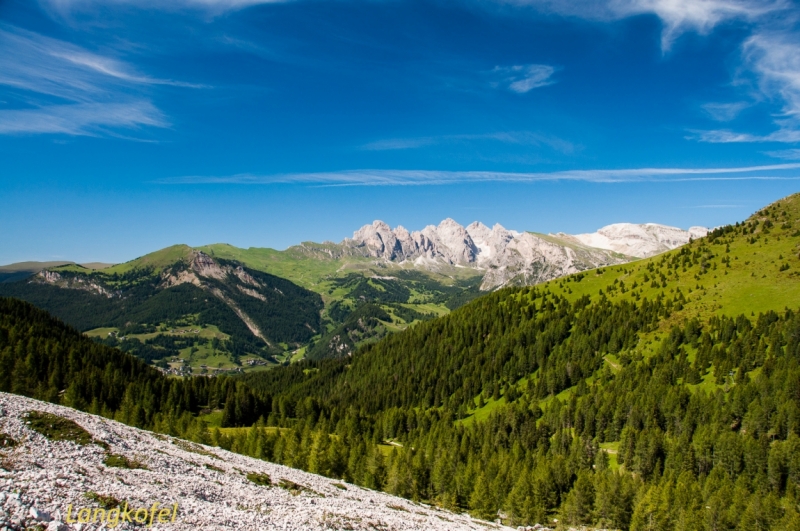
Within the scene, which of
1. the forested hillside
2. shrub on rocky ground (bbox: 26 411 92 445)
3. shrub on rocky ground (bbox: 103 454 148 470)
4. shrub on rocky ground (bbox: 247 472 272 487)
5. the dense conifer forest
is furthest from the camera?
the dense conifer forest

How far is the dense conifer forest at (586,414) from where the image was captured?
86875mm

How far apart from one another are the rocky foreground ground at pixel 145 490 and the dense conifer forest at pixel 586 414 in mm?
39077

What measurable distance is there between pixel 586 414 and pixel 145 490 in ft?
424

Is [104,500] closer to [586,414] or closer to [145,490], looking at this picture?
[145,490]

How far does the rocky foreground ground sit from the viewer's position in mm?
28191

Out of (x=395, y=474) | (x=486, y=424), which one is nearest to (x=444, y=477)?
(x=395, y=474)

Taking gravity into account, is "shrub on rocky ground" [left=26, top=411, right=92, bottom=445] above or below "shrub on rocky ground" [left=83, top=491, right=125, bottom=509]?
below

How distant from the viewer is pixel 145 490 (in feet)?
118

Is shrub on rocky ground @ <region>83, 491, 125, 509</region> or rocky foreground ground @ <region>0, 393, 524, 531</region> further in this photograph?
shrub on rocky ground @ <region>83, 491, 125, 509</region>

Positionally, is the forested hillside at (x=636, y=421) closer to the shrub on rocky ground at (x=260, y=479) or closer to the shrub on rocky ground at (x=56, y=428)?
the shrub on rocky ground at (x=260, y=479)

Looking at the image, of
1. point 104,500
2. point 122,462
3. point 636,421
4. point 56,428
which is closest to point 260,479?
point 122,462

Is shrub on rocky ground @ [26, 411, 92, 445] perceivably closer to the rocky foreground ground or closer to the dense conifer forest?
the rocky foreground ground

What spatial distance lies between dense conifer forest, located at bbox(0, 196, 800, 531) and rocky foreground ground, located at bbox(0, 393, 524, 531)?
39.1m

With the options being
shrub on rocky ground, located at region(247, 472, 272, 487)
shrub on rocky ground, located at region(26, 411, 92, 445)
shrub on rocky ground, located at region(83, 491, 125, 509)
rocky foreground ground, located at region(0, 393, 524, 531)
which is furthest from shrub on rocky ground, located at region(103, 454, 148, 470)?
shrub on rocky ground, located at region(247, 472, 272, 487)
